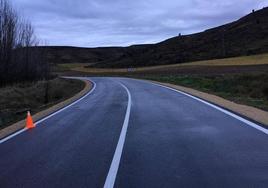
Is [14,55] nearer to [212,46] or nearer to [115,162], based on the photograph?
[115,162]

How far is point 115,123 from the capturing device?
14938 mm

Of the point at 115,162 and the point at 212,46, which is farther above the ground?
the point at 115,162

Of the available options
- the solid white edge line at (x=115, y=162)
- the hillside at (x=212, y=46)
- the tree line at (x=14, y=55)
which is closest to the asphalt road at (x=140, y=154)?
the solid white edge line at (x=115, y=162)

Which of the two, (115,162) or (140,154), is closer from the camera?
(115,162)

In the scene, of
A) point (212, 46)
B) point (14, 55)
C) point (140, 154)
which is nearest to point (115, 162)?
point (140, 154)

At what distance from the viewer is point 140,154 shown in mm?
9477

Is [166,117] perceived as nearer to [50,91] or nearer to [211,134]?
[211,134]

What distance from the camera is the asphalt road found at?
739 cm

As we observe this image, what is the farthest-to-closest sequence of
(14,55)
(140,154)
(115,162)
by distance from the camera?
1. (14,55)
2. (140,154)
3. (115,162)

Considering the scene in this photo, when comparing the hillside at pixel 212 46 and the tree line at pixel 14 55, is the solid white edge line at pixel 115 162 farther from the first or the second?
the hillside at pixel 212 46

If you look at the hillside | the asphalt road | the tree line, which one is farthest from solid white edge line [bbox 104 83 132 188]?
the hillside

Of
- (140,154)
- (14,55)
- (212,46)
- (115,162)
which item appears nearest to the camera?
(115,162)

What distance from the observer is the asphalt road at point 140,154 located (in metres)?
7.39

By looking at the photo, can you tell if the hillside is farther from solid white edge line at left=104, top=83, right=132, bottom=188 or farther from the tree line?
solid white edge line at left=104, top=83, right=132, bottom=188
